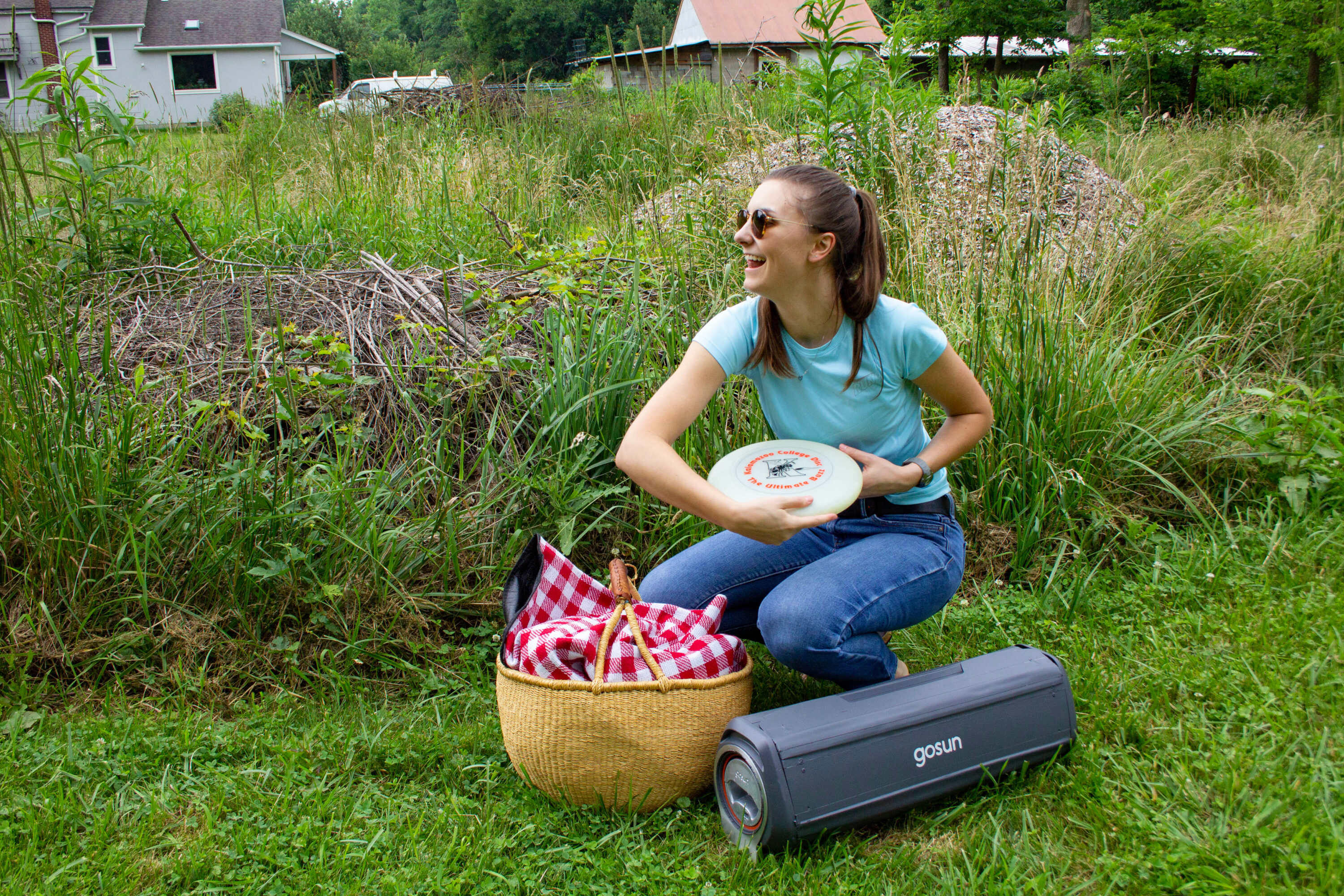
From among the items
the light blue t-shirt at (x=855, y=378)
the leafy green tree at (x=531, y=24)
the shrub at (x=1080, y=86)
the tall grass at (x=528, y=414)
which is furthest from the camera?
the leafy green tree at (x=531, y=24)

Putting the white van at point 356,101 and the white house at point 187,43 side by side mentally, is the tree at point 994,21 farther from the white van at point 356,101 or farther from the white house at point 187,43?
the white house at point 187,43

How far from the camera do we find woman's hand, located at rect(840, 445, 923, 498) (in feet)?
7.20

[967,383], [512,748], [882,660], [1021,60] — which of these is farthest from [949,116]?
[1021,60]

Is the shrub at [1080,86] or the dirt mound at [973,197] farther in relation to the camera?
the shrub at [1080,86]

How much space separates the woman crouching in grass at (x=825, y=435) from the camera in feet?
6.89

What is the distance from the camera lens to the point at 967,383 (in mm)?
2348

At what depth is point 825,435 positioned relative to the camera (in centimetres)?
235

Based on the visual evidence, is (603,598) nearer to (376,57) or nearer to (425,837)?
(425,837)

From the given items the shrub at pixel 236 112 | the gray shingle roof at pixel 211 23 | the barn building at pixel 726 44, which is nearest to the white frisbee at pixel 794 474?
the barn building at pixel 726 44

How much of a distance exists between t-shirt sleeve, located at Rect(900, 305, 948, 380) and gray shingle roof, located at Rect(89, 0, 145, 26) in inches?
1554

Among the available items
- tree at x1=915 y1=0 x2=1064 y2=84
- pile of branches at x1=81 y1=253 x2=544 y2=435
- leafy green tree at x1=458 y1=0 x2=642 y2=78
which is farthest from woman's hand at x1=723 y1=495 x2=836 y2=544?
leafy green tree at x1=458 y1=0 x2=642 y2=78

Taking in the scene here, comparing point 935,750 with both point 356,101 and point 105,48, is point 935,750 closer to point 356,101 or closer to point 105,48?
point 356,101

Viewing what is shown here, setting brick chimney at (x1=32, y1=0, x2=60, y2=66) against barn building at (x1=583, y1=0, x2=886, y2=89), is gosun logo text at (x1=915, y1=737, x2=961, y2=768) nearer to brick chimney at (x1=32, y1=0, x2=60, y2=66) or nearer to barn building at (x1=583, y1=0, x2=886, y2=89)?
barn building at (x1=583, y1=0, x2=886, y2=89)

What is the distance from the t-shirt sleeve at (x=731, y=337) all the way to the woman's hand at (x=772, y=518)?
43 cm
